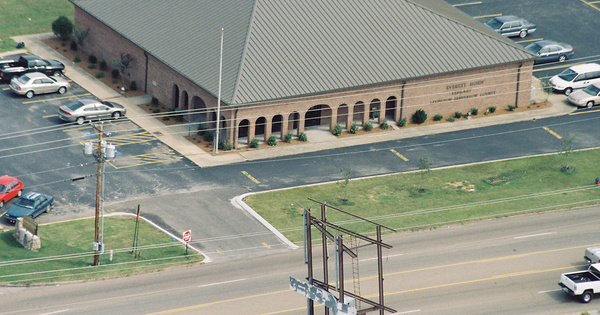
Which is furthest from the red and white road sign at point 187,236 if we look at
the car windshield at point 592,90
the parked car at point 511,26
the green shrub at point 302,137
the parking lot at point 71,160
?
the parked car at point 511,26

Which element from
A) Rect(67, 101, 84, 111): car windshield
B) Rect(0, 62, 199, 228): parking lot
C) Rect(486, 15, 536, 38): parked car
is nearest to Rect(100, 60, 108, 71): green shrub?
Rect(0, 62, 199, 228): parking lot

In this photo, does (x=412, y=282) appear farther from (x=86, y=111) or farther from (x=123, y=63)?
(x=123, y=63)

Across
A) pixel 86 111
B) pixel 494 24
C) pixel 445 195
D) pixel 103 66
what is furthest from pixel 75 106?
pixel 494 24

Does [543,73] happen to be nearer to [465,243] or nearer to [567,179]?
[567,179]

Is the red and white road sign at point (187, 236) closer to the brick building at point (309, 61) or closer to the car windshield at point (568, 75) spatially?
the brick building at point (309, 61)

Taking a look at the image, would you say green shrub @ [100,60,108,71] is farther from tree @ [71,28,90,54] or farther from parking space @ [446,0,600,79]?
parking space @ [446,0,600,79]

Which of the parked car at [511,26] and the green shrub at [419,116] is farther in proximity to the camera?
the parked car at [511,26]

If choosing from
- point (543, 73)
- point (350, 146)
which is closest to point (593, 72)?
point (543, 73)
